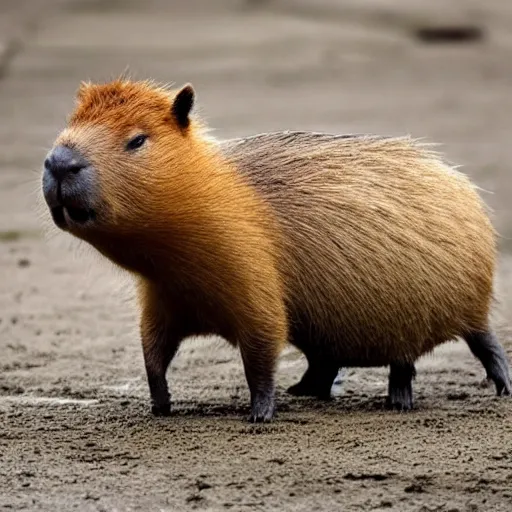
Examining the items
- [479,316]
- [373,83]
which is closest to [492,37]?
[373,83]

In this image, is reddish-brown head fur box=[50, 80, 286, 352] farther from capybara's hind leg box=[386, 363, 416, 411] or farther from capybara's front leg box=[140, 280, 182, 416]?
capybara's hind leg box=[386, 363, 416, 411]

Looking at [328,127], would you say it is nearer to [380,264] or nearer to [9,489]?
[380,264]

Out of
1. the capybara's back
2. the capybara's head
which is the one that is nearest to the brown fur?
the capybara's back

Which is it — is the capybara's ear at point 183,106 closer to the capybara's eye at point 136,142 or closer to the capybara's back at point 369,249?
the capybara's eye at point 136,142

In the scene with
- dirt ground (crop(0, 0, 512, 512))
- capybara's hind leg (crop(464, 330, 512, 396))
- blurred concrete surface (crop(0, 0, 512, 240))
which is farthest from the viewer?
blurred concrete surface (crop(0, 0, 512, 240))

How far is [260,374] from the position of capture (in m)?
6.30

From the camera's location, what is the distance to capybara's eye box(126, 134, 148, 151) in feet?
19.6

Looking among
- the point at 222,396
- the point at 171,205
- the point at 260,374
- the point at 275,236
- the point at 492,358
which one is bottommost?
the point at 222,396

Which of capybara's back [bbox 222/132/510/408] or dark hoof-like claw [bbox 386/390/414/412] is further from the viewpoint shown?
dark hoof-like claw [bbox 386/390/414/412]

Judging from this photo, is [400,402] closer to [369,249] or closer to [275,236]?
[369,249]

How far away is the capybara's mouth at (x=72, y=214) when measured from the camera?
5762 millimetres

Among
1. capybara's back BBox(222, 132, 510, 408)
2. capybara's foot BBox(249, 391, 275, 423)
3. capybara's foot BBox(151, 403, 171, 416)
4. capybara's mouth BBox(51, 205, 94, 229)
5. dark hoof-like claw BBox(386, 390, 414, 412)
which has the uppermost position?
capybara's mouth BBox(51, 205, 94, 229)

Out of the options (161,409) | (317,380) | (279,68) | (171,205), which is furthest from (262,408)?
(279,68)

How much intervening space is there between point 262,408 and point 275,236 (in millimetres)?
728
